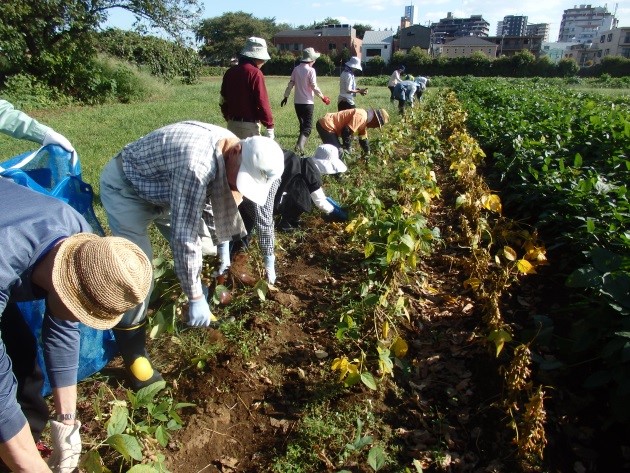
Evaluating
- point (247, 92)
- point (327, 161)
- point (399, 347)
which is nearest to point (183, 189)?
point (399, 347)

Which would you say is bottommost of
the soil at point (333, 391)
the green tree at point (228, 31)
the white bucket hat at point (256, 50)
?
the soil at point (333, 391)

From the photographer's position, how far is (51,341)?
5.08 feet

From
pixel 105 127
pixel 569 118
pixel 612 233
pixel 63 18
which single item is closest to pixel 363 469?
pixel 612 233

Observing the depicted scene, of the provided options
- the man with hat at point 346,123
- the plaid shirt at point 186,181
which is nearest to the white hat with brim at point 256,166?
the plaid shirt at point 186,181

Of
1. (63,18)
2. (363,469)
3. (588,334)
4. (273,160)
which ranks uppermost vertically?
(63,18)

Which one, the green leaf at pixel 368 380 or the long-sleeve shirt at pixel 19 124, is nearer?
the green leaf at pixel 368 380

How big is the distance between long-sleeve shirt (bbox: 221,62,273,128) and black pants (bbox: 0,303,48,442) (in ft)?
12.6

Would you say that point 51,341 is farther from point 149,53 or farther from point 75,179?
point 149,53

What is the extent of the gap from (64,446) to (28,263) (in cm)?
72

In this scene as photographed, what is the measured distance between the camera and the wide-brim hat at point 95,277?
129 centimetres

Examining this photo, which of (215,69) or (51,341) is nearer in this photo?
(51,341)

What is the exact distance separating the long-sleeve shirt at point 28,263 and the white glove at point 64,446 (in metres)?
0.16

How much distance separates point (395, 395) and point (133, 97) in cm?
1441

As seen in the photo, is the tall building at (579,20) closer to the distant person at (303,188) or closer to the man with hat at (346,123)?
the man with hat at (346,123)
